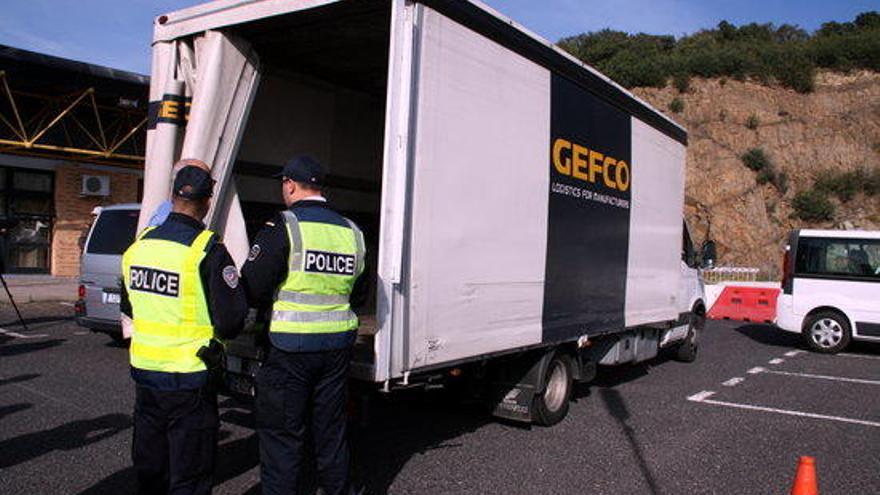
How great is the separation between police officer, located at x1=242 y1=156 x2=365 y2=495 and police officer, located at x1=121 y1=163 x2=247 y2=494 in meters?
0.32

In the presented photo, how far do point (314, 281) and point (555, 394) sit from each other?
3432mm

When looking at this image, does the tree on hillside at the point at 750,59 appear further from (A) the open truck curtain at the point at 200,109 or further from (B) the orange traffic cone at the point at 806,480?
(B) the orange traffic cone at the point at 806,480

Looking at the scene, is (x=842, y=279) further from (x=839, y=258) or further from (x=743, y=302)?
(x=743, y=302)

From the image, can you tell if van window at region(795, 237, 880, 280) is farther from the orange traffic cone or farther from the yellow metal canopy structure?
the yellow metal canopy structure

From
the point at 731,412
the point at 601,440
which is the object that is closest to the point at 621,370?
the point at 731,412

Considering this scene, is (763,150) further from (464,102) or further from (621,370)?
(464,102)

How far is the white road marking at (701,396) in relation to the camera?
7.92 metres

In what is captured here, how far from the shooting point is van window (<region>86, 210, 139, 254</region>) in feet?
28.5

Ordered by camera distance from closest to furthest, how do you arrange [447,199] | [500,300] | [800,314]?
1. [447,199]
2. [500,300]
3. [800,314]

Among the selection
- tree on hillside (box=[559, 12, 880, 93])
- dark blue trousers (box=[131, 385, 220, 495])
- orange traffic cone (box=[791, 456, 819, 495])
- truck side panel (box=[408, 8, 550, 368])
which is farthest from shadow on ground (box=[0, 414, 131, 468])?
tree on hillside (box=[559, 12, 880, 93])

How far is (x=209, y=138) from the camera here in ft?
15.9

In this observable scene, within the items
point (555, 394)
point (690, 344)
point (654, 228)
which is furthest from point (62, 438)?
point (690, 344)

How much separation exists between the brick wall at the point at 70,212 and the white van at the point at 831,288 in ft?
47.9

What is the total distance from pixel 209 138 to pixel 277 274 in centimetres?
167
